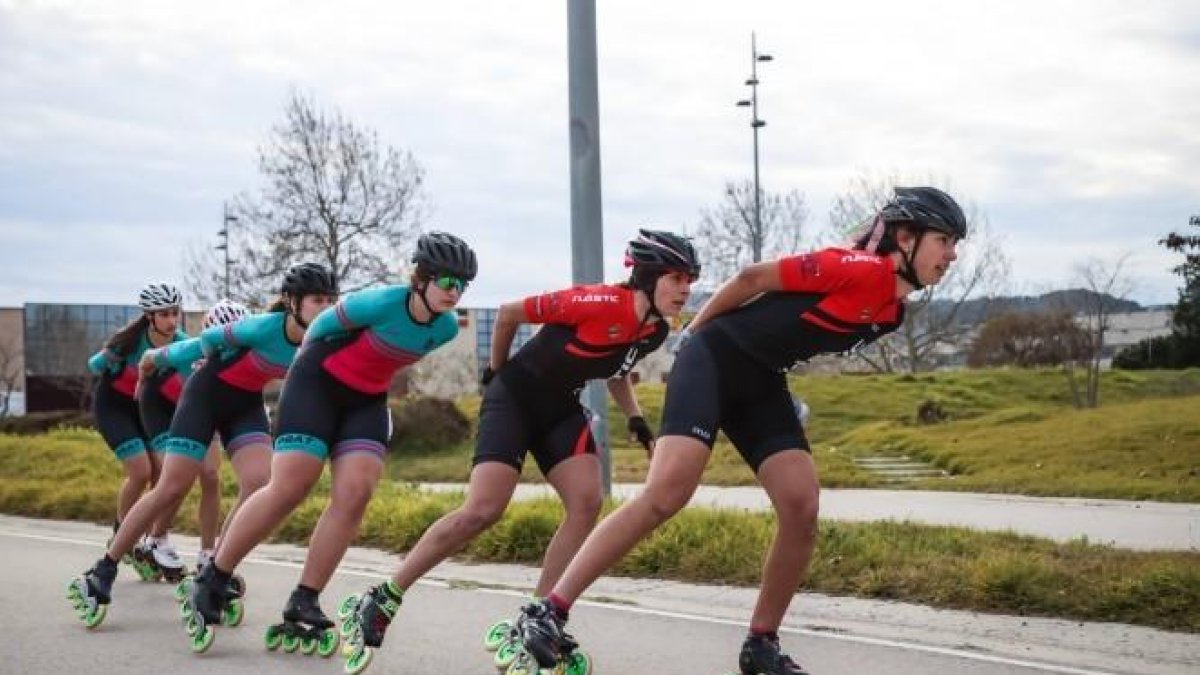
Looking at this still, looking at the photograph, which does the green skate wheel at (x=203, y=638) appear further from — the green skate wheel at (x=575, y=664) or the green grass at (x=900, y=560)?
the green grass at (x=900, y=560)

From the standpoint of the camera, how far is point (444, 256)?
664 centimetres

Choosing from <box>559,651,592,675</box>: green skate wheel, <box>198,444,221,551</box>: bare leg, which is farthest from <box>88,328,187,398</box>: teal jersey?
<box>559,651,592,675</box>: green skate wheel

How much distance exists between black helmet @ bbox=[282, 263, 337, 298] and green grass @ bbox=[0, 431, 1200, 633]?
3.73m

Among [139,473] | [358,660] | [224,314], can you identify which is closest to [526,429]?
[358,660]

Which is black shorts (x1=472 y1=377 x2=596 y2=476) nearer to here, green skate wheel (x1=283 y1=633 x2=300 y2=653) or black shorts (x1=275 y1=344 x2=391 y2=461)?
black shorts (x1=275 y1=344 x2=391 y2=461)

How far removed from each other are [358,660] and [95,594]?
268 centimetres

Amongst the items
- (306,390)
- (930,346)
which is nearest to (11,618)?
(306,390)

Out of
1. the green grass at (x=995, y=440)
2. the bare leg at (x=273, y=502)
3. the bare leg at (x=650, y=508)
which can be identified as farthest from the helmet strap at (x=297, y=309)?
the green grass at (x=995, y=440)

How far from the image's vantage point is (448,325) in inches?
272

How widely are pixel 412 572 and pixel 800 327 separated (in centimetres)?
230

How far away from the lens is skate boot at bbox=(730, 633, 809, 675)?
598 cm

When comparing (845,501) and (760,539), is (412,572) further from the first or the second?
(845,501)

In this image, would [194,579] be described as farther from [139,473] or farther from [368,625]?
[139,473]

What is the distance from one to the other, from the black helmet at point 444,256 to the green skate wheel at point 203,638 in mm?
2431
